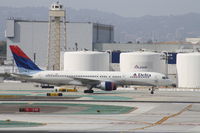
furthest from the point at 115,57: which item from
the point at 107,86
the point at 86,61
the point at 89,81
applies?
the point at 107,86

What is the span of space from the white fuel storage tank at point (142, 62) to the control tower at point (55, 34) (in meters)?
35.5

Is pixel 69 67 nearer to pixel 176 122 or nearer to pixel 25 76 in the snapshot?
pixel 25 76

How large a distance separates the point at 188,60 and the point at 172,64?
9495 mm

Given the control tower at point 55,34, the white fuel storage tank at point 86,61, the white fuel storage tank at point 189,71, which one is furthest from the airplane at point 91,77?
the control tower at point 55,34

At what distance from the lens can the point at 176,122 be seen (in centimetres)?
5753

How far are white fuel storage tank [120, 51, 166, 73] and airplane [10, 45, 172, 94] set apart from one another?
2632 centimetres

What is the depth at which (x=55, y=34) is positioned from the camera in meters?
178

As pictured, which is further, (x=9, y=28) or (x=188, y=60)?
(x=9, y=28)

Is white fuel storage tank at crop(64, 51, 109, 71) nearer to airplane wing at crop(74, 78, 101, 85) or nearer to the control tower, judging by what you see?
the control tower

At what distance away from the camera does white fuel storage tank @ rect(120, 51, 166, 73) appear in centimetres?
13425

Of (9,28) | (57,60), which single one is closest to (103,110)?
(57,60)

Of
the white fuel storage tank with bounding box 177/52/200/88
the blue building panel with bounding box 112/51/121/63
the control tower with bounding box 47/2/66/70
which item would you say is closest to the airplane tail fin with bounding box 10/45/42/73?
the white fuel storage tank with bounding box 177/52/200/88

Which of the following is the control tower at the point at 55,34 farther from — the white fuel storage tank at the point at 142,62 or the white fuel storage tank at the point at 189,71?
the white fuel storage tank at the point at 189,71

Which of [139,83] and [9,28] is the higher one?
[9,28]
